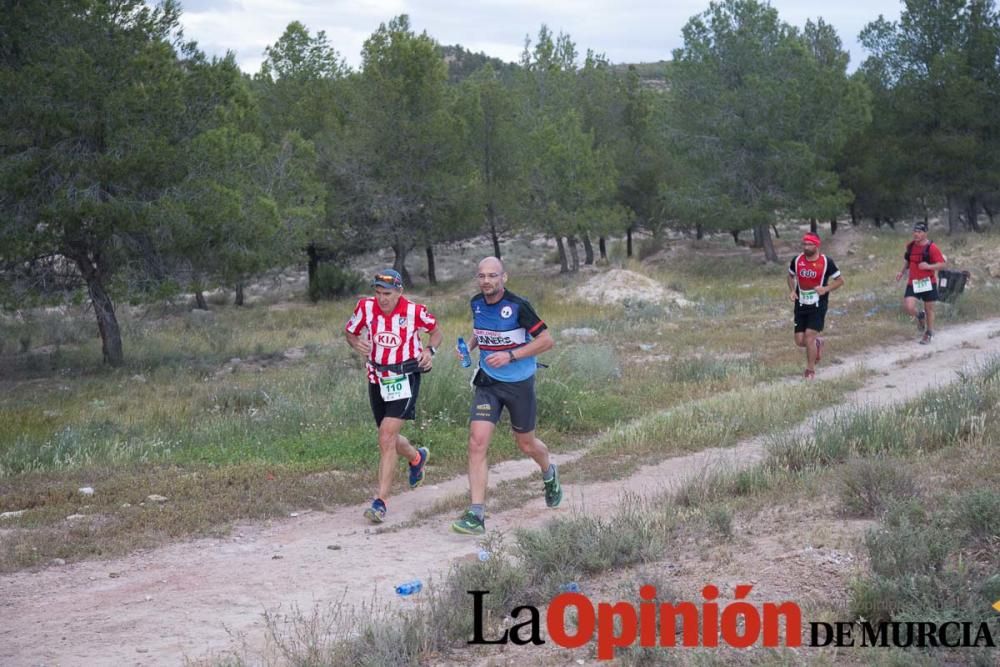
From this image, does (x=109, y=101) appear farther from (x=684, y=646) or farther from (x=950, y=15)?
(x=950, y=15)

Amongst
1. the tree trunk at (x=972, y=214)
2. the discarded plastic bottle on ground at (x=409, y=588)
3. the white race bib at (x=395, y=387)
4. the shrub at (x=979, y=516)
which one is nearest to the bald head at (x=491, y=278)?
the white race bib at (x=395, y=387)

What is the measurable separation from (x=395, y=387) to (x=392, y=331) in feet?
1.41

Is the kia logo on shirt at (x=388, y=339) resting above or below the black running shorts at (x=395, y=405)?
above

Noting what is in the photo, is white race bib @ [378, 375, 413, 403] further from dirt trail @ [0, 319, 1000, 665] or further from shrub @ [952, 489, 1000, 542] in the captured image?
shrub @ [952, 489, 1000, 542]

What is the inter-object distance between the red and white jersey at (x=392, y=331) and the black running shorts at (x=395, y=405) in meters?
0.13

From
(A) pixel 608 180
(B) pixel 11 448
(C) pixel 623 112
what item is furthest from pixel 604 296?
(B) pixel 11 448

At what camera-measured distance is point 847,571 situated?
16.8 ft

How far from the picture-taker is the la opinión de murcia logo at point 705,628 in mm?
4344

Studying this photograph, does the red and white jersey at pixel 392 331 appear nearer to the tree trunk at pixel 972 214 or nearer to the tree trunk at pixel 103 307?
the tree trunk at pixel 103 307

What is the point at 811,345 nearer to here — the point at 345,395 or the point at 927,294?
the point at 927,294

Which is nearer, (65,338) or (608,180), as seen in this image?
(65,338)

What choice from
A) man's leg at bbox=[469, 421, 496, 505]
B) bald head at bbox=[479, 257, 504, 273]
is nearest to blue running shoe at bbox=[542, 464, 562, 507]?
man's leg at bbox=[469, 421, 496, 505]

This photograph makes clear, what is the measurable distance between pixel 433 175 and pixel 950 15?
19344mm

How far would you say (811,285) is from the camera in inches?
494
